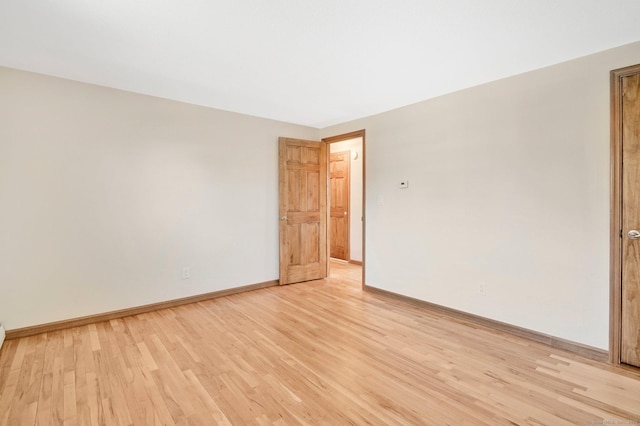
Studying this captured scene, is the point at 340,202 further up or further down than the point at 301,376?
further up

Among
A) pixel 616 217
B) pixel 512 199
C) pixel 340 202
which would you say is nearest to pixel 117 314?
pixel 512 199

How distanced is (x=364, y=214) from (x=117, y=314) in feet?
10.2

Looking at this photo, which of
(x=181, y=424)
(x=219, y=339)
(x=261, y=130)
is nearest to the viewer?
(x=181, y=424)

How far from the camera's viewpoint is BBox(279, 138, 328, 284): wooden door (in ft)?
14.7

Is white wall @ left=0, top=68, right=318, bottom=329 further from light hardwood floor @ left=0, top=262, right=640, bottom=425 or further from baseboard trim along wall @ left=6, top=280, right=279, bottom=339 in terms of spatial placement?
light hardwood floor @ left=0, top=262, right=640, bottom=425

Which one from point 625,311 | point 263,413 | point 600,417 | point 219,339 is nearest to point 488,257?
point 625,311

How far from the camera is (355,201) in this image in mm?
6199

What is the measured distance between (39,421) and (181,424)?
31.3 inches

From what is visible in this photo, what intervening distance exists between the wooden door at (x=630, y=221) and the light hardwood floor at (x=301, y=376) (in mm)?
235

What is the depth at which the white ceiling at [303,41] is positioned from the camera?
1.84m

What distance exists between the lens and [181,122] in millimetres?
3604

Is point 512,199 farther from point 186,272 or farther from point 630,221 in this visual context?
point 186,272

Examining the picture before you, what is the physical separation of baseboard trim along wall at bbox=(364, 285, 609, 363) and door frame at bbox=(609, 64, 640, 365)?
0.11 meters

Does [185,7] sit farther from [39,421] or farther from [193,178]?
[39,421]
